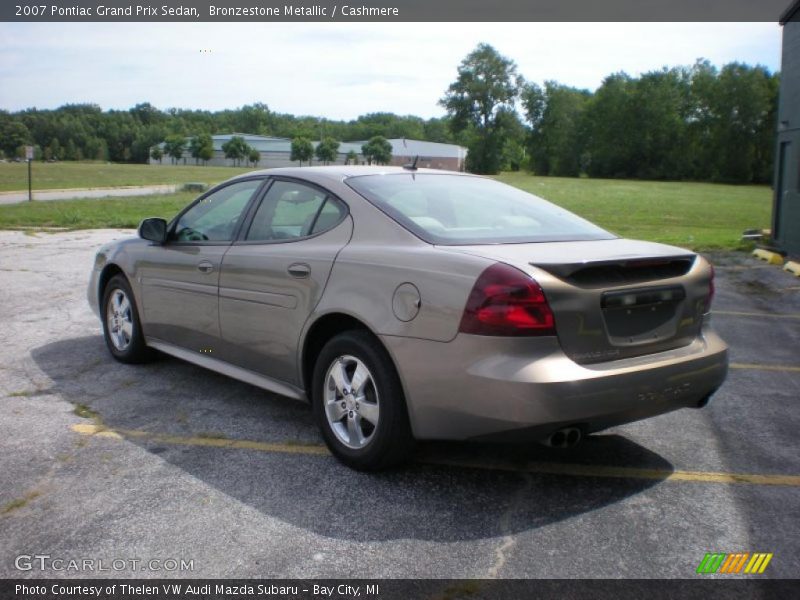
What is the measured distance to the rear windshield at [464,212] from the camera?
3982 mm

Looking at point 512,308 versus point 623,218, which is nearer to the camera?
point 512,308

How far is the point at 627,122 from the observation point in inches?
4350

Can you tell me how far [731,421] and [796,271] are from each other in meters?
8.38

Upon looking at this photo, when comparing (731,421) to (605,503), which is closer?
(605,503)

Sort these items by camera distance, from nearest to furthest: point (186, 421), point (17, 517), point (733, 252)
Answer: point (17, 517)
point (186, 421)
point (733, 252)

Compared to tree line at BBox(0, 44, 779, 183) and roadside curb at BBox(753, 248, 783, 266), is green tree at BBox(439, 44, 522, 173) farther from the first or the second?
roadside curb at BBox(753, 248, 783, 266)

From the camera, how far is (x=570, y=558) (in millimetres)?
3057

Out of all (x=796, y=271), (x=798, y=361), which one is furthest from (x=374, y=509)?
(x=796, y=271)

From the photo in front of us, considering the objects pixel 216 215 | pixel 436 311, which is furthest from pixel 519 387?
pixel 216 215

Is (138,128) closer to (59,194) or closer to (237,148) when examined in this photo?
(237,148)

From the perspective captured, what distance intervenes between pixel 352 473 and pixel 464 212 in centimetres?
152

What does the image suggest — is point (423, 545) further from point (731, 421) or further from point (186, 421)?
point (731, 421)

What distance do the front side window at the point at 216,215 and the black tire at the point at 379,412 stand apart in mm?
1446

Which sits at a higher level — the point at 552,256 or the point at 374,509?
the point at 552,256
